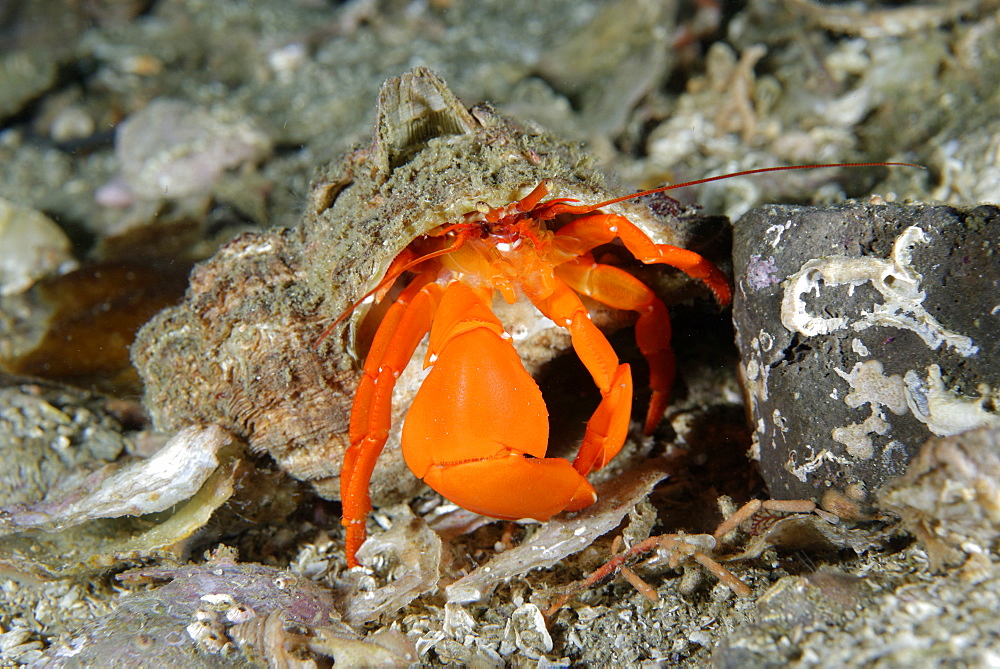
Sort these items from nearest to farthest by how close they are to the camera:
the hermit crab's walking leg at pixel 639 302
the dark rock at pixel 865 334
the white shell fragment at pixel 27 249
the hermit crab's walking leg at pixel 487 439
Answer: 1. the dark rock at pixel 865 334
2. the hermit crab's walking leg at pixel 487 439
3. the hermit crab's walking leg at pixel 639 302
4. the white shell fragment at pixel 27 249

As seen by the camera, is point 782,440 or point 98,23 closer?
point 782,440

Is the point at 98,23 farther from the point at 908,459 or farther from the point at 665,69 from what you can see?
the point at 908,459

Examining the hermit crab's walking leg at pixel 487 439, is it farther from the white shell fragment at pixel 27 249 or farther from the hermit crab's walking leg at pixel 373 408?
the white shell fragment at pixel 27 249

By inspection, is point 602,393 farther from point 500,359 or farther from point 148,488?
point 148,488

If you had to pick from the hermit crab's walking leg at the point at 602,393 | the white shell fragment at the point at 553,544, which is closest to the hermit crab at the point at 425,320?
the hermit crab's walking leg at the point at 602,393

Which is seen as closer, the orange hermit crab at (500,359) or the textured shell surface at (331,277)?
the orange hermit crab at (500,359)

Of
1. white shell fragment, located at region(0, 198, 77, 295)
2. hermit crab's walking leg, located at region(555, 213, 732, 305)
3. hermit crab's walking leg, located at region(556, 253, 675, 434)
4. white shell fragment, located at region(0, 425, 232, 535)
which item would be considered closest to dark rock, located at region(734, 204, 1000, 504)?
hermit crab's walking leg, located at region(555, 213, 732, 305)

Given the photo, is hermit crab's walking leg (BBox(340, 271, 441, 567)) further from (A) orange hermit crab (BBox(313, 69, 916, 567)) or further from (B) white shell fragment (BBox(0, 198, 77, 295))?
(B) white shell fragment (BBox(0, 198, 77, 295))

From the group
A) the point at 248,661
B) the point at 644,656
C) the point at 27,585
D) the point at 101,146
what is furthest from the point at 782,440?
the point at 101,146
